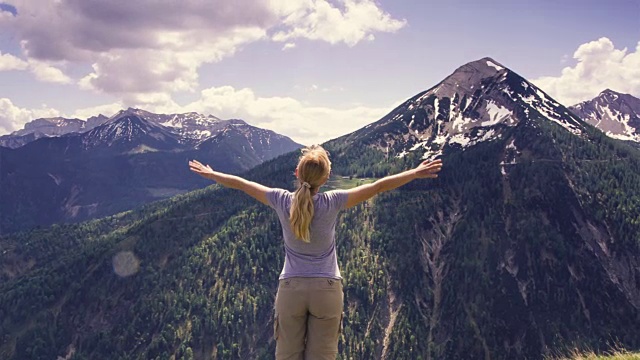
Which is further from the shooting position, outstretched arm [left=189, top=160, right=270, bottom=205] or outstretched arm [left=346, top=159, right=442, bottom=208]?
outstretched arm [left=189, top=160, right=270, bottom=205]

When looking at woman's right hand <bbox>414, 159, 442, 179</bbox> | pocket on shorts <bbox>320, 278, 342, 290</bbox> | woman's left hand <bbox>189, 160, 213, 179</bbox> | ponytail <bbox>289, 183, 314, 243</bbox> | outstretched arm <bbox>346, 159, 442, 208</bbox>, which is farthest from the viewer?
woman's left hand <bbox>189, 160, 213, 179</bbox>

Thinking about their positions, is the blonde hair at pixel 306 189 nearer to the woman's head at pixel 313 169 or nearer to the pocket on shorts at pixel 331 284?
the woman's head at pixel 313 169

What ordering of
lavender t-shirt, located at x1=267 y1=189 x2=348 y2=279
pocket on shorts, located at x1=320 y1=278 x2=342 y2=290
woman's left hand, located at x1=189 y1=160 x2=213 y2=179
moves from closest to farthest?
pocket on shorts, located at x1=320 y1=278 x2=342 y2=290
lavender t-shirt, located at x1=267 y1=189 x2=348 y2=279
woman's left hand, located at x1=189 y1=160 x2=213 y2=179

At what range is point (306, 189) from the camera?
9.28 meters

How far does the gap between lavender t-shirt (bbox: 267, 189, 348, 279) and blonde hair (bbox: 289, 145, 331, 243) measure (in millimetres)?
255

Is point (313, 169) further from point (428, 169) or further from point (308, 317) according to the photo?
point (308, 317)

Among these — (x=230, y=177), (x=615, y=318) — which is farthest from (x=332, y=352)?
(x=615, y=318)

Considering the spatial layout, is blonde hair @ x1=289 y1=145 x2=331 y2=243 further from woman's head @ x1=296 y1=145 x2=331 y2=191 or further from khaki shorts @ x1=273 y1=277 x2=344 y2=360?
khaki shorts @ x1=273 y1=277 x2=344 y2=360

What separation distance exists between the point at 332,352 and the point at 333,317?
0.84m

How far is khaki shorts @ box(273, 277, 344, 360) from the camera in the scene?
30.1ft

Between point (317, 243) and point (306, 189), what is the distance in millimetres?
1196

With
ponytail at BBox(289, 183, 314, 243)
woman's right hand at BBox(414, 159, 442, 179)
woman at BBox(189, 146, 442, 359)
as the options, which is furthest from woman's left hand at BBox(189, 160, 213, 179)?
woman's right hand at BBox(414, 159, 442, 179)

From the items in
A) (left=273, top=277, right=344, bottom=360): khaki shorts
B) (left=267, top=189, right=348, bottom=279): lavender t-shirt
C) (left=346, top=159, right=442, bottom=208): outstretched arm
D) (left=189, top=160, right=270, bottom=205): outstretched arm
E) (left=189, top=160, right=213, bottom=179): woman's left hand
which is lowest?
(left=273, top=277, right=344, bottom=360): khaki shorts

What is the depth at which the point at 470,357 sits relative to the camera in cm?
19175
